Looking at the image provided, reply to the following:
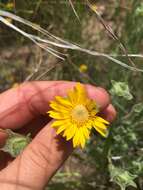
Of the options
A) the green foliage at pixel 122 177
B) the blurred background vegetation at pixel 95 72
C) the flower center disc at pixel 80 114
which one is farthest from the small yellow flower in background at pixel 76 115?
the green foliage at pixel 122 177

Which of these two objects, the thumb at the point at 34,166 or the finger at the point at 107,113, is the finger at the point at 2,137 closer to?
the thumb at the point at 34,166

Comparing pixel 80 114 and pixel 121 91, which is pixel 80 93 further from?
pixel 121 91

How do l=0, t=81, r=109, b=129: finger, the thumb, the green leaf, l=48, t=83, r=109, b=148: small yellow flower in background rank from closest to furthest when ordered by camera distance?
the thumb → l=48, t=83, r=109, b=148: small yellow flower in background → l=0, t=81, r=109, b=129: finger → the green leaf

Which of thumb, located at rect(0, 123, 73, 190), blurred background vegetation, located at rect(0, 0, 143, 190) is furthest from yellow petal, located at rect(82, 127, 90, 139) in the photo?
blurred background vegetation, located at rect(0, 0, 143, 190)

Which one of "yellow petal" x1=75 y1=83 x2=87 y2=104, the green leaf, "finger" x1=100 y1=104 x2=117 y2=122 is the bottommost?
"finger" x1=100 y1=104 x2=117 y2=122

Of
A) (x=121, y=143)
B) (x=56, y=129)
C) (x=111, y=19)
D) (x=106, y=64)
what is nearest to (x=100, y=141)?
(x=121, y=143)

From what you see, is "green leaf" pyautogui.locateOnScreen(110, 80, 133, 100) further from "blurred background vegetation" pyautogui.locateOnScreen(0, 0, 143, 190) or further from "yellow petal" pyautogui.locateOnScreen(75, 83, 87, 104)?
"yellow petal" pyautogui.locateOnScreen(75, 83, 87, 104)
